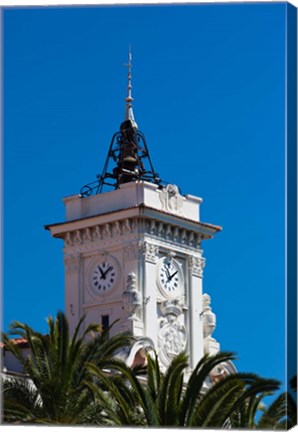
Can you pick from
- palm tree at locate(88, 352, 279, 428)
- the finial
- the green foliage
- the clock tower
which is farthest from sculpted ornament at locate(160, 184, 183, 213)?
palm tree at locate(88, 352, 279, 428)

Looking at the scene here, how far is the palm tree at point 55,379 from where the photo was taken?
148 feet

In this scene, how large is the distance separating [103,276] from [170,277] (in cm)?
248

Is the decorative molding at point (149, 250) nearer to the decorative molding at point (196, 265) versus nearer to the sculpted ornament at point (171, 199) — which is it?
the decorative molding at point (196, 265)

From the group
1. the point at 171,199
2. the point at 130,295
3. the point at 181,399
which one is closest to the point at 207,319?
the point at 130,295

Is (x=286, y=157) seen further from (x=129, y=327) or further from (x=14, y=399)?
(x=129, y=327)

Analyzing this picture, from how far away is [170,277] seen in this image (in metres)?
68.8

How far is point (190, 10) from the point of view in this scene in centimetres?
4312

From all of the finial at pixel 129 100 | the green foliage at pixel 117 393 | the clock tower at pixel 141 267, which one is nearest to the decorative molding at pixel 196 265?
the clock tower at pixel 141 267

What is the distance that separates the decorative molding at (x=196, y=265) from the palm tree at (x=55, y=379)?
1656 cm

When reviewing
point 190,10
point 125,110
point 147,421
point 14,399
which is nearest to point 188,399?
point 147,421

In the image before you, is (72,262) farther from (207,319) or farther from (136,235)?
(207,319)

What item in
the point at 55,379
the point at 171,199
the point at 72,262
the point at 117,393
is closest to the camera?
the point at 117,393

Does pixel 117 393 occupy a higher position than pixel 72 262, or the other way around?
pixel 72 262

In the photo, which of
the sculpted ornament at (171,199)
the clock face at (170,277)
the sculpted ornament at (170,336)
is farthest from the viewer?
the clock face at (170,277)
